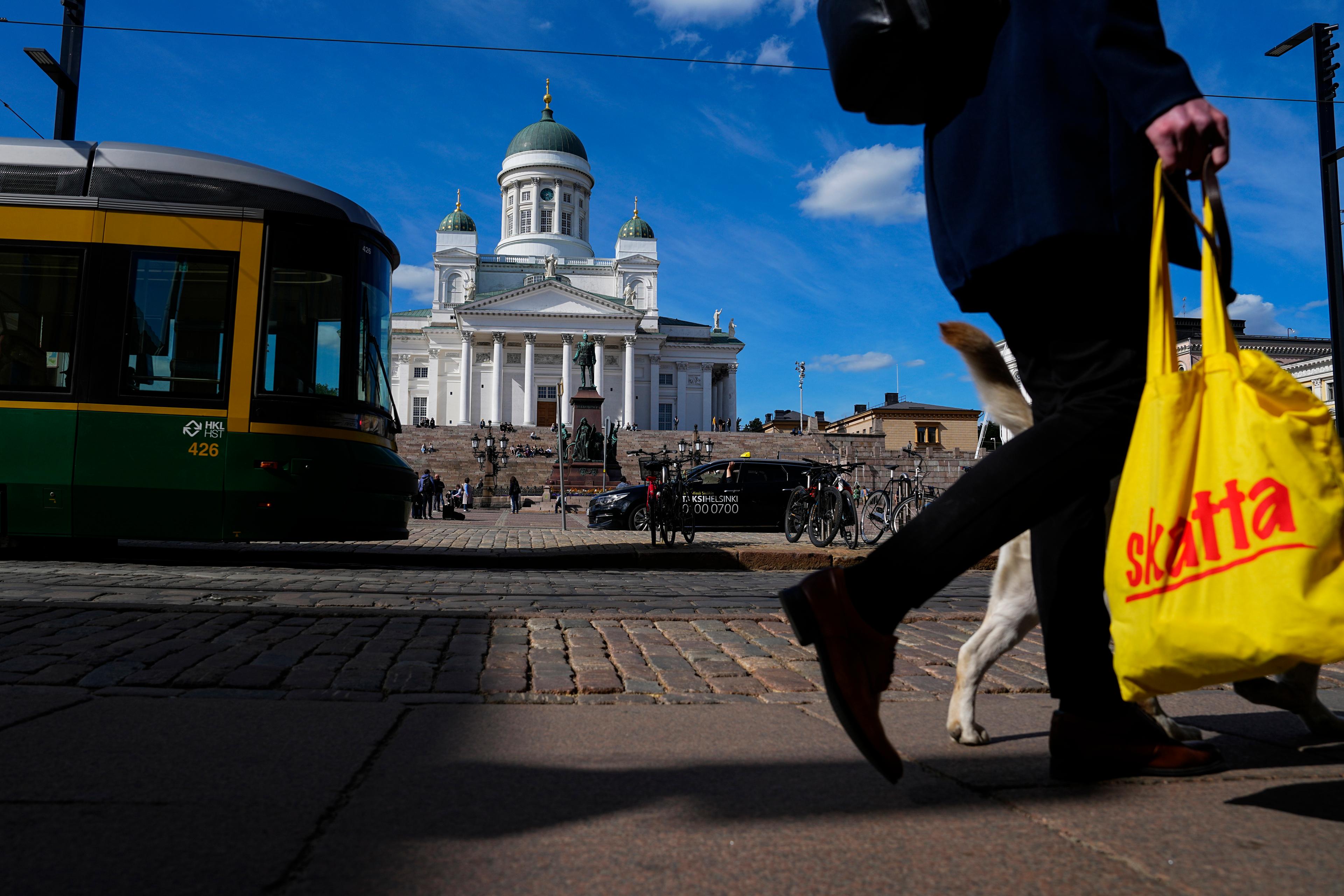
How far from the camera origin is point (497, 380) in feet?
262

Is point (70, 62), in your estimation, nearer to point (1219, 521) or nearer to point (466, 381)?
point (1219, 521)

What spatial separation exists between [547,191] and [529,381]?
60.6 ft

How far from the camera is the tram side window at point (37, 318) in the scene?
7.73 metres

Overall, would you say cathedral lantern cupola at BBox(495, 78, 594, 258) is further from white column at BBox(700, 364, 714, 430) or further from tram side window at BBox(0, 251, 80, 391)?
tram side window at BBox(0, 251, 80, 391)

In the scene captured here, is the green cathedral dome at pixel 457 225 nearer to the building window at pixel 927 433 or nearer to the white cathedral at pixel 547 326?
the white cathedral at pixel 547 326

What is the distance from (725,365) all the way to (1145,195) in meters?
87.4

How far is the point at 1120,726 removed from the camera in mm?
2109

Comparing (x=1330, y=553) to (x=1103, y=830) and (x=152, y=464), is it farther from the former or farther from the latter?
(x=152, y=464)

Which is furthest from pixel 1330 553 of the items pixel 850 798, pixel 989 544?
pixel 850 798

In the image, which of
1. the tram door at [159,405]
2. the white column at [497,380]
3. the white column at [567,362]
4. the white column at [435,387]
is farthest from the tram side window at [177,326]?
the white column at [435,387]

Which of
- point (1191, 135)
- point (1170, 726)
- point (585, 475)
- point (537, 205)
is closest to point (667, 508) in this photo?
point (1170, 726)

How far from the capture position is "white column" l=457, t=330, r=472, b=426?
263 feet

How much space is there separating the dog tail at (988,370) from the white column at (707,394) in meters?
84.4

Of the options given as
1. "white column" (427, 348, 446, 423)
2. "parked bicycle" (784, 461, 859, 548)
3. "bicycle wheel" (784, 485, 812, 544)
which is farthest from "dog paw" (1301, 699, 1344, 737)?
"white column" (427, 348, 446, 423)
